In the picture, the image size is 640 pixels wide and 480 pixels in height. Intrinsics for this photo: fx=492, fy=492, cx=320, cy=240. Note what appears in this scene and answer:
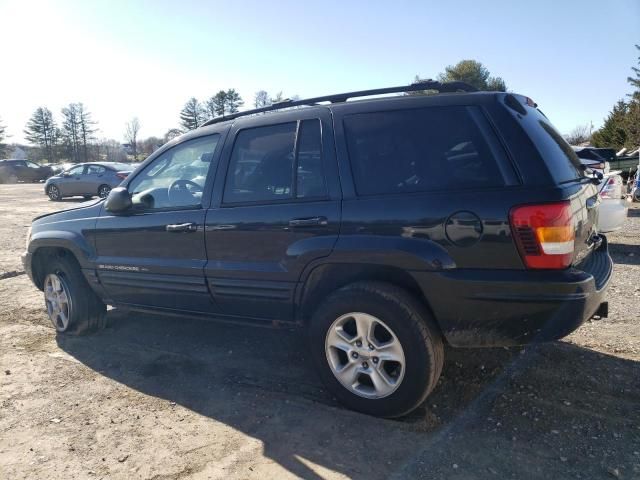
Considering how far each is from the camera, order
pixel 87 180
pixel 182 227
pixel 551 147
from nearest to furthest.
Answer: pixel 551 147, pixel 182 227, pixel 87 180

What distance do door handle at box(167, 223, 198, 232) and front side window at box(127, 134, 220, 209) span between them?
159 millimetres

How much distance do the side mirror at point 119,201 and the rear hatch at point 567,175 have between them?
2.89 meters

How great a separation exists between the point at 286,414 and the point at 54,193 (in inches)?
800

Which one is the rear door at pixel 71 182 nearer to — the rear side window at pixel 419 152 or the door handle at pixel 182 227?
the door handle at pixel 182 227

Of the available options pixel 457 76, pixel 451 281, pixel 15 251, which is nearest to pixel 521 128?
pixel 451 281

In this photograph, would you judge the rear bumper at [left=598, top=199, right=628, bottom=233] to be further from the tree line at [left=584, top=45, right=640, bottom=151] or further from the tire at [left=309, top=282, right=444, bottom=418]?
the tree line at [left=584, top=45, right=640, bottom=151]

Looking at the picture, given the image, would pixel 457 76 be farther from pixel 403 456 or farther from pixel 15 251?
pixel 403 456

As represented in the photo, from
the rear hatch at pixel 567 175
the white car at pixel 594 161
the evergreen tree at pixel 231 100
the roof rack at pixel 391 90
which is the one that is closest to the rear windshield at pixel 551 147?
the rear hatch at pixel 567 175

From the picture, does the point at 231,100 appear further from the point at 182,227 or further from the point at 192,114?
the point at 182,227

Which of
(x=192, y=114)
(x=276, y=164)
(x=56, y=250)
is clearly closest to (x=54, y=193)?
(x=56, y=250)

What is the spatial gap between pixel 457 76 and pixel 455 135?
33752mm

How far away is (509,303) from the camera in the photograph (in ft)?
8.50

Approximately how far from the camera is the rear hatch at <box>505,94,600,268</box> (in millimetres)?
2656

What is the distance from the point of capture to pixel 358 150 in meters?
3.07
